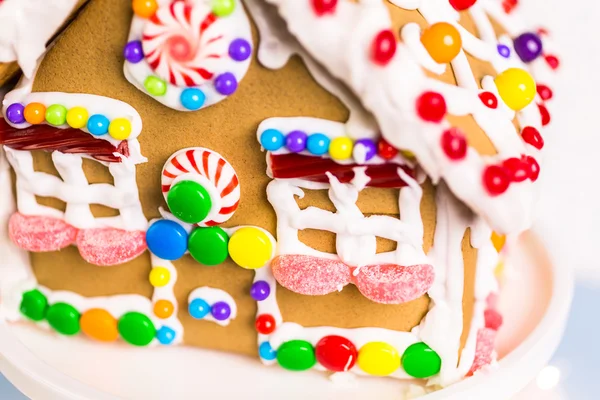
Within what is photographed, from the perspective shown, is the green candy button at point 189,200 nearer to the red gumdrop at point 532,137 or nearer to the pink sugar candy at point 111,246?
the pink sugar candy at point 111,246

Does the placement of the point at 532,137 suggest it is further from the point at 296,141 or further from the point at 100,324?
the point at 100,324

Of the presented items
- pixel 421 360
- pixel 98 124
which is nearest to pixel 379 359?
pixel 421 360

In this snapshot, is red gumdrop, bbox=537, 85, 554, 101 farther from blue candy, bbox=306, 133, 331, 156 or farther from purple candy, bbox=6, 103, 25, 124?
purple candy, bbox=6, 103, 25, 124

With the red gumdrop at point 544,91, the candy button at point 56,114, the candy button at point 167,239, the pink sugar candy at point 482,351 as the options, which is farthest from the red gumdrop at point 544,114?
the candy button at point 56,114

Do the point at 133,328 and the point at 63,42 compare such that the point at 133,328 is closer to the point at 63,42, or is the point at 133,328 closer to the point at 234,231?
the point at 234,231

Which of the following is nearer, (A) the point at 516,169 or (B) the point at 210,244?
(A) the point at 516,169


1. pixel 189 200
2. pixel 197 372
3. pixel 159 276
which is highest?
pixel 189 200

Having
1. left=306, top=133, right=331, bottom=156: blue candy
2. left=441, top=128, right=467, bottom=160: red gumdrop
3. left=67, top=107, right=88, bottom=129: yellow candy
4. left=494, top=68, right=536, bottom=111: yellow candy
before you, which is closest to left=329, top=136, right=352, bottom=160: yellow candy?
left=306, top=133, right=331, bottom=156: blue candy

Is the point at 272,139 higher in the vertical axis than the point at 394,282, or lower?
higher

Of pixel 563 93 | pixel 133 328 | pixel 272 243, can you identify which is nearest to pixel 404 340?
pixel 272 243
